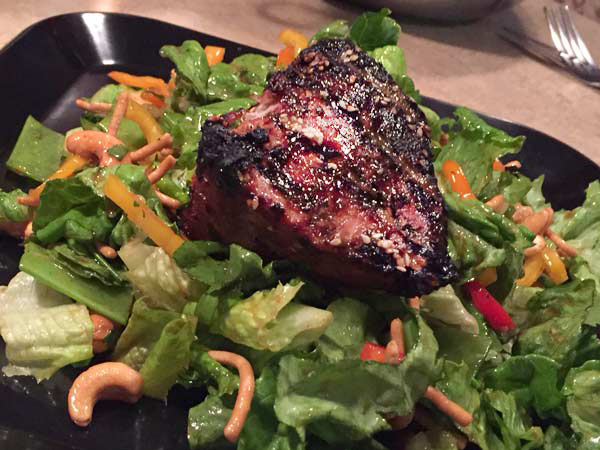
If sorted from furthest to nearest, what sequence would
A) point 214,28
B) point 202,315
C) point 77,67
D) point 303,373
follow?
point 214,28 < point 77,67 < point 202,315 < point 303,373

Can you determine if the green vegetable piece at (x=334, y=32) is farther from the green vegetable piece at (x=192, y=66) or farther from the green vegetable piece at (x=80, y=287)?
the green vegetable piece at (x=80, y=287)

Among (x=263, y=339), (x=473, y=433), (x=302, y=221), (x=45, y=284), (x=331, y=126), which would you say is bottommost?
(x=473, y=433)

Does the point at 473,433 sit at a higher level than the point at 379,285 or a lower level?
lower

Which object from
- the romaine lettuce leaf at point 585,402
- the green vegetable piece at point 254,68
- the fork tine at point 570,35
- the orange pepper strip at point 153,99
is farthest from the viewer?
the fork tine at point 570,35

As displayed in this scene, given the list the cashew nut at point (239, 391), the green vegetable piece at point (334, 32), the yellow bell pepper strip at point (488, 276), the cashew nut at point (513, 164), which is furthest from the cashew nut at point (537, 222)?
the cashew nut at point (239, 391)

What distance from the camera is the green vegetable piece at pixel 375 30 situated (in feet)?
9.07

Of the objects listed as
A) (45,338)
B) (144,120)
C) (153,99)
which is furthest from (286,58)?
(45,338)

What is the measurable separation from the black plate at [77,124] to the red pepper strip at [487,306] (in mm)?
969

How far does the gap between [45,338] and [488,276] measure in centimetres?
143

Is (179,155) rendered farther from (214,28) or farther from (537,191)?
(214,28)

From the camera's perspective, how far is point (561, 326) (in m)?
2.08

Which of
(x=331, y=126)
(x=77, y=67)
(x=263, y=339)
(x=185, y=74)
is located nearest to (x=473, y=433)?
(x=263, y=339)

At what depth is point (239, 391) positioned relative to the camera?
167 centimetres

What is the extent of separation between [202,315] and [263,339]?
0.21 m
